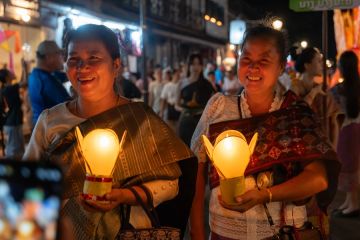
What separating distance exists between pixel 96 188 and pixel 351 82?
531 cm

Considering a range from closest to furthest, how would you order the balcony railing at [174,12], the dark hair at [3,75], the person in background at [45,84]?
the person in background at [45,84] < the dark hair at [3,75] < the balcony railing at [174,12]

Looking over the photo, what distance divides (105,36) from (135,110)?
341 millimetres

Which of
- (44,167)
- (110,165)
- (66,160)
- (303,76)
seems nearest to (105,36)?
(66,160)

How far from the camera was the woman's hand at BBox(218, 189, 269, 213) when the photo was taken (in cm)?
199

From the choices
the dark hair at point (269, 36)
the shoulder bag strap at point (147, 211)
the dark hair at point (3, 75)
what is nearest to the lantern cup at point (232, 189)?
the shoulder bag strap at point (147, 211)

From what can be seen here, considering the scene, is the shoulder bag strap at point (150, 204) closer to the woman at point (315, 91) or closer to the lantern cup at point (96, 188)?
the lantern cup at point (96, 188)

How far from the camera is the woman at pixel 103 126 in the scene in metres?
2.26

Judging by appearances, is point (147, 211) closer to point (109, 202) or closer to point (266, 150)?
point (109, 202)

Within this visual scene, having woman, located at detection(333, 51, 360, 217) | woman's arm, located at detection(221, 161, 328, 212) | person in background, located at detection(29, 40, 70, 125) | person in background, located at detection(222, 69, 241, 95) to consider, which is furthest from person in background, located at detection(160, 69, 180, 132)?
woman's arm, located at detection(221, 161, 328, 212)

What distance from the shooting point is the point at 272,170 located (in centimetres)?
243

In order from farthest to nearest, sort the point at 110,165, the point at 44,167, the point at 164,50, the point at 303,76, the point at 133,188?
the point at 164,50 < the point at 303,76 < the point at 133,188 < the point at 110,165 < the point at 44,167

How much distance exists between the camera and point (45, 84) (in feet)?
18.7

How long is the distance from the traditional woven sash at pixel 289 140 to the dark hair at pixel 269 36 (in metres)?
0.28

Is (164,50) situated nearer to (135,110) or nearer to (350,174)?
(350,174)
